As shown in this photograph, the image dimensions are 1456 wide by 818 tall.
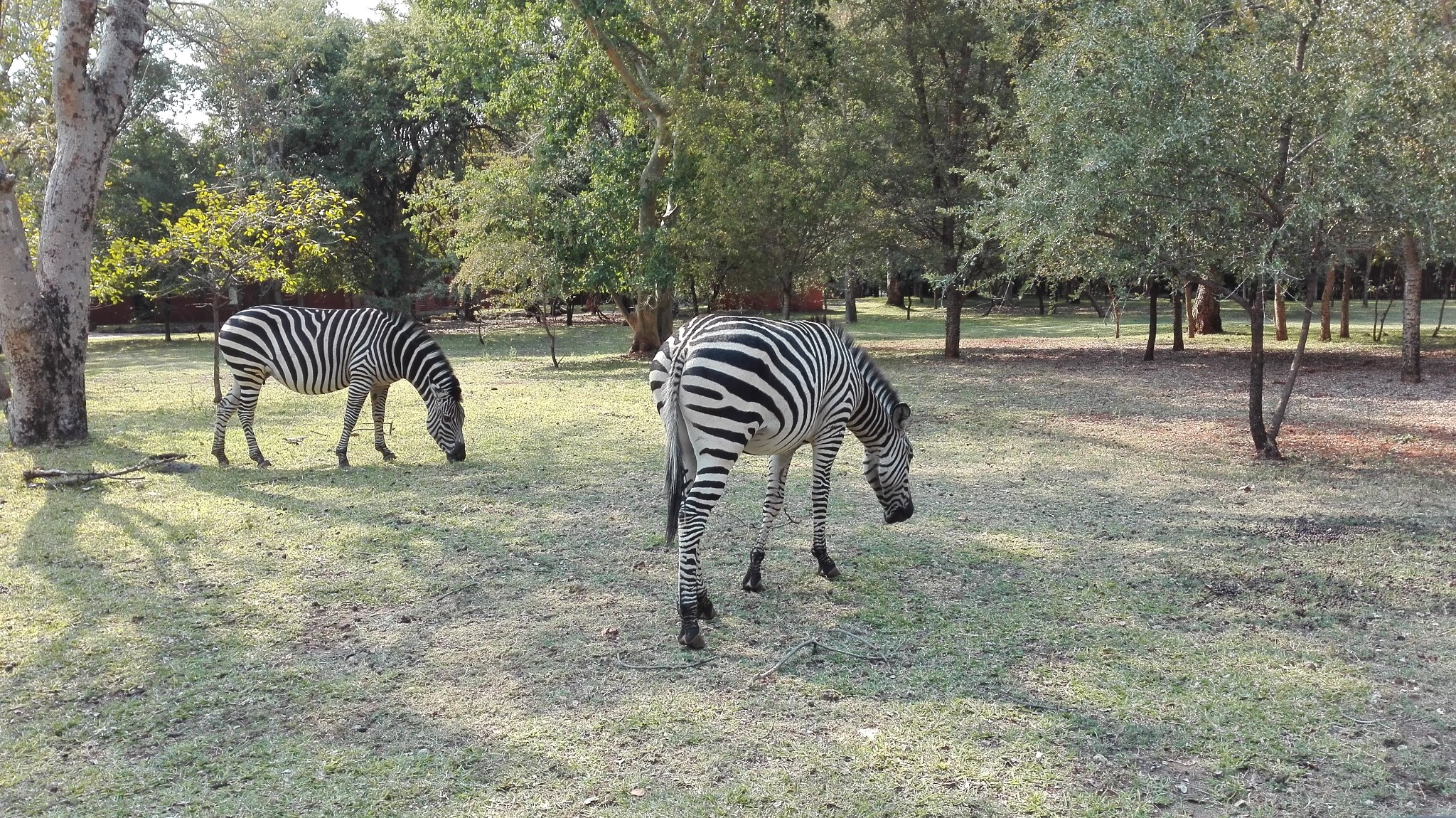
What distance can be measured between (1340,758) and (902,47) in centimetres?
2049

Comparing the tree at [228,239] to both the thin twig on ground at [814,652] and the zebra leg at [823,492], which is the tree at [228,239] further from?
the thin twig on ground at [814,652]

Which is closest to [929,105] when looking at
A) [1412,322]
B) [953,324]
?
[953,324]

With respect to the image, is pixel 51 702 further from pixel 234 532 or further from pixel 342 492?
pixel 342 492

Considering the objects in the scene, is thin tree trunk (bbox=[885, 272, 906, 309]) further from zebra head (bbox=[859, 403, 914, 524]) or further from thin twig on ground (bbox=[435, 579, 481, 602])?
thin twig on ground (bbox=[435, 579, 481, 602])

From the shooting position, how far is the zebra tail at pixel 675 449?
225 inches

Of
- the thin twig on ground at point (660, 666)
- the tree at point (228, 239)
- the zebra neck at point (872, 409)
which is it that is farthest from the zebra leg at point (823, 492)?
the tree at point (228, 239)

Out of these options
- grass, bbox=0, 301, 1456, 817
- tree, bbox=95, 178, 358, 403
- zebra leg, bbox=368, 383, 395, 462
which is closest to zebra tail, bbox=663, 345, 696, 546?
grass, bbox=0, 301, 1456, 817

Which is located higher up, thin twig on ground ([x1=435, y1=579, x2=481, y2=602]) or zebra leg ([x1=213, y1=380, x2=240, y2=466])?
zebra leg ([x1=213, y1=380, x2=240, y2=466])

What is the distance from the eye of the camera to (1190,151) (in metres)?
9.89

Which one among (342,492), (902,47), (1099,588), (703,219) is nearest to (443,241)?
(703,219)

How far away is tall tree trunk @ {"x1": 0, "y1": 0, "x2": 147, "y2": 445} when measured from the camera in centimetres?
1151

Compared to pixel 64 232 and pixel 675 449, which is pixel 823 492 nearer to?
pixel 675 449

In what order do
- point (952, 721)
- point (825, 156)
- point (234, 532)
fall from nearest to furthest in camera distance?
Answer: point (952, 721) → point (234, 532) → point (825, 156)

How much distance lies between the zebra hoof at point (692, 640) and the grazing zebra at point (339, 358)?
607cm
